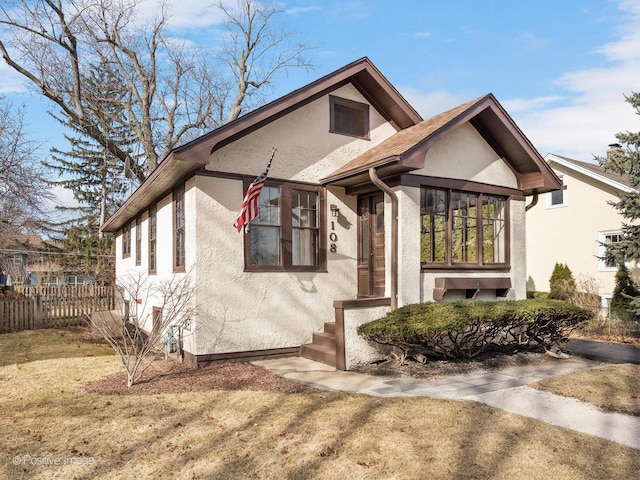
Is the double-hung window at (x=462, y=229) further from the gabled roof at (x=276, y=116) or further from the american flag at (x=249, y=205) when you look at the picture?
the american flag at (x=249, y=205)

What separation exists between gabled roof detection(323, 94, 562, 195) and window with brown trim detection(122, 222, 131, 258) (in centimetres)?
950

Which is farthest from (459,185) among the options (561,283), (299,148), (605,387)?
(561,283)

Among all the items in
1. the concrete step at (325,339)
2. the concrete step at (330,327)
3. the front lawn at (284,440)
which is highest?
the concrete step at (330,327)

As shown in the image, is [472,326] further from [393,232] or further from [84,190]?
Answer: [84,190]

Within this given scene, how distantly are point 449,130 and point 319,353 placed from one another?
4622 millimetres

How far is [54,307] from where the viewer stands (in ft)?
54.3

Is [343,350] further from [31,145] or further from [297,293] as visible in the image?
[31,145]

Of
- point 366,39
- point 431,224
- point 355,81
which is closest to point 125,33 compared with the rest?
point 366,39

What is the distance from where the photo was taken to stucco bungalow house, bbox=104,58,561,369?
8.48 m

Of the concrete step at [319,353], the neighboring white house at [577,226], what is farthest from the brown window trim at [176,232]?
the neighboring white house at [577,226]

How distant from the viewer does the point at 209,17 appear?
2142 centimetres

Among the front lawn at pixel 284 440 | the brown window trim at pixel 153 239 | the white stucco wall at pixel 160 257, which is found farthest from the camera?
the brown window trim at pixel 153 239

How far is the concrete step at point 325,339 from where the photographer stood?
8.69 meters

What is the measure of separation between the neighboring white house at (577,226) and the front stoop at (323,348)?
1214 centimetres
